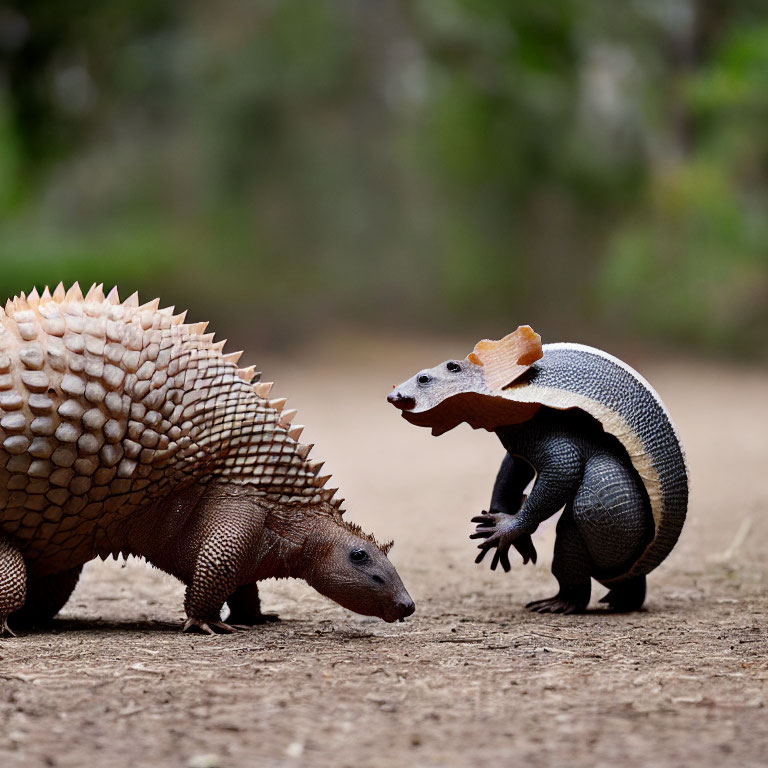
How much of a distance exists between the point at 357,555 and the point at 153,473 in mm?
948

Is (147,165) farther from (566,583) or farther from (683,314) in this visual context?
(566,583)

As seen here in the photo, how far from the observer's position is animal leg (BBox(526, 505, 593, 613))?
5148 mm

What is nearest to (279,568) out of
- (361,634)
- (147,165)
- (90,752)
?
(361,634)

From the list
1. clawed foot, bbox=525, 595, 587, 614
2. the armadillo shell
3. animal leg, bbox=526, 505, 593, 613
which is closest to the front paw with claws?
animal leg, bbox=526, 505, 593, 613

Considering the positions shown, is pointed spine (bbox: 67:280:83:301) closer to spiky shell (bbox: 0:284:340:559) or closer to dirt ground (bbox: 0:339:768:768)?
spiky shell (bbox: 0:284:340:559)

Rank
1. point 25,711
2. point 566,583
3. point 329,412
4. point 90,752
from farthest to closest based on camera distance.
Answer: point 329,412 < point 566,583 < point 25,711 < point 90,752

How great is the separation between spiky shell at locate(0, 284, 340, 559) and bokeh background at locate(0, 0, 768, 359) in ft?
40.7

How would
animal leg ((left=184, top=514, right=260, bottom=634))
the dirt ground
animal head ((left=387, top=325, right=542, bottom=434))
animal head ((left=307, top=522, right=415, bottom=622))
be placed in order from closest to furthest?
the dirt ground
animal leg ((left=184, top=514, right=260, bottom=634))
animal head ((left=307, top=522, right=415, bottom=622))
animal head ((left=387, top=325, right=542, bottom=434))

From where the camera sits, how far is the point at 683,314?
1842cm

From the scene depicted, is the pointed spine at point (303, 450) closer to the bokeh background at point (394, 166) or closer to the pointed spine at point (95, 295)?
the pointed spine at point (95, 295)

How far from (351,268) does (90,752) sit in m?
20.4

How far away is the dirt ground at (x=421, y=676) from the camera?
3.18 m

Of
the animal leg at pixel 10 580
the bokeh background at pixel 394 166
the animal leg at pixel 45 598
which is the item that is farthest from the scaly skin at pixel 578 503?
the bokeh background at pixel 394 166

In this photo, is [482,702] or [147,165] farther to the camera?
[147,165]
